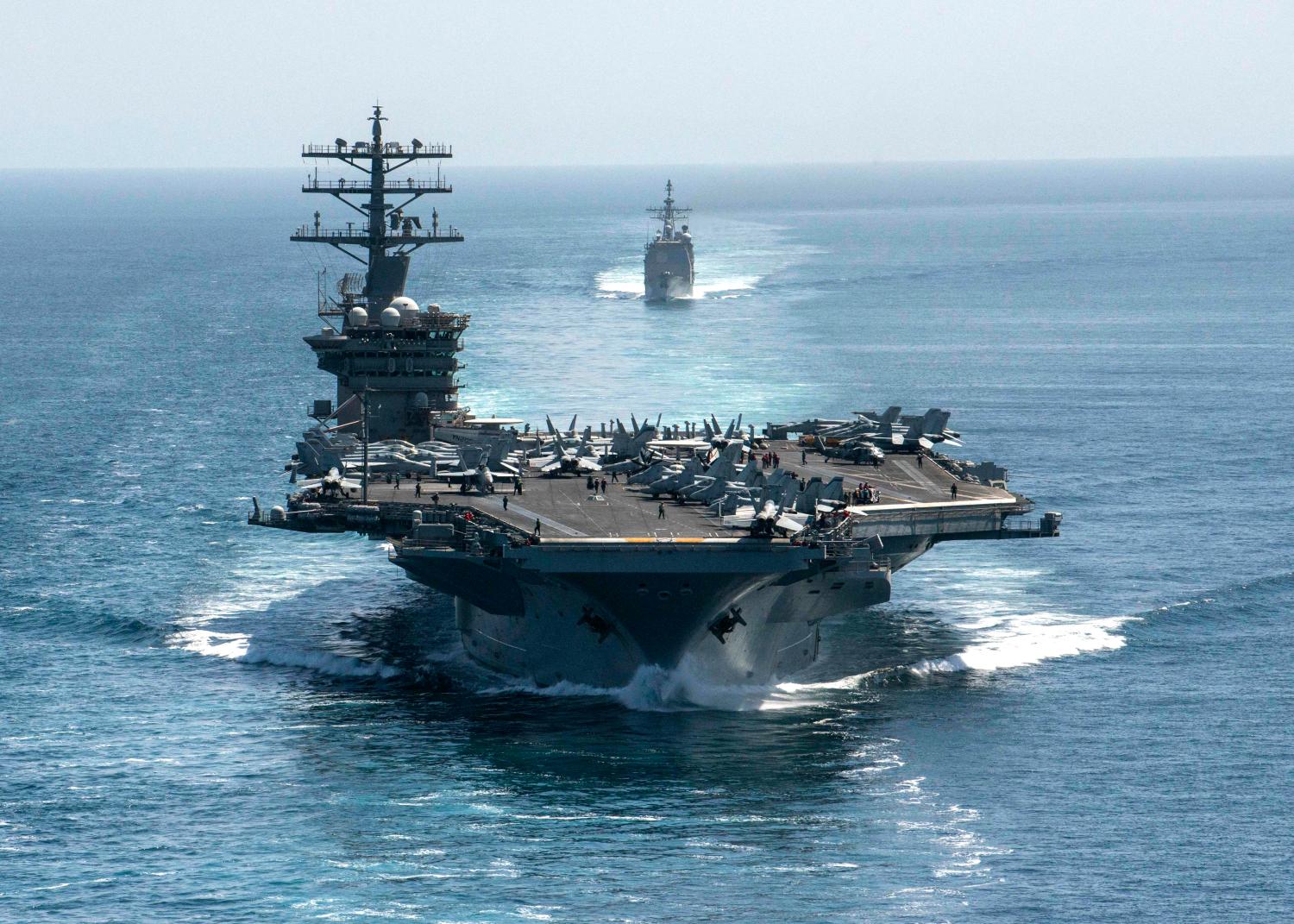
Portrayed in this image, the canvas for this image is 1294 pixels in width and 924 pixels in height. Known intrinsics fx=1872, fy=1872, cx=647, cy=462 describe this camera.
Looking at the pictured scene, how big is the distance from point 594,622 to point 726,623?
2705 millimetres

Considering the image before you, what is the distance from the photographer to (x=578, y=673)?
40.0 m

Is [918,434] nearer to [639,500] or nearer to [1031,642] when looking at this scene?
[1031,642]

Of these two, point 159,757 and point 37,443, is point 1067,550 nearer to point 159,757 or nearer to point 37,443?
point 159,757

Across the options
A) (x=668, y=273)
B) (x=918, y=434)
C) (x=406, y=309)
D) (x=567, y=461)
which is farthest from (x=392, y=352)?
(x=668, y=273)

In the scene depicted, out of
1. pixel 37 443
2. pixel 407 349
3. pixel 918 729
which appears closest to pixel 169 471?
pixel 37 443

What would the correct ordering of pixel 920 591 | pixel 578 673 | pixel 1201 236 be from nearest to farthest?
pixel 578 673
pixel 920 591
pixel 1201 236

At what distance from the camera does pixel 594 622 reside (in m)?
38.5

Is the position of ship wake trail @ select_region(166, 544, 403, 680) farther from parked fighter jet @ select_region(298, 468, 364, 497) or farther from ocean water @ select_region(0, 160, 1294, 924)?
parked fighter jet @ select_region(298, 468, 364, 497)

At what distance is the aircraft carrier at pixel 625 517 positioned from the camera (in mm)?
37875

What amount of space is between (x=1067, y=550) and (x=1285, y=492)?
11.2 meters

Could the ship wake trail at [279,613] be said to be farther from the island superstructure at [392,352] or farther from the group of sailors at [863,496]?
the group of sailors at [863,496]

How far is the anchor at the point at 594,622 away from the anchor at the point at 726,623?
2.17 metres

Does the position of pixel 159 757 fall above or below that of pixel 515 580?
below

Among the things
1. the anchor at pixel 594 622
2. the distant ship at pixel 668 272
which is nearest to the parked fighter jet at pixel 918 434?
the anchor at pixel 594 622
